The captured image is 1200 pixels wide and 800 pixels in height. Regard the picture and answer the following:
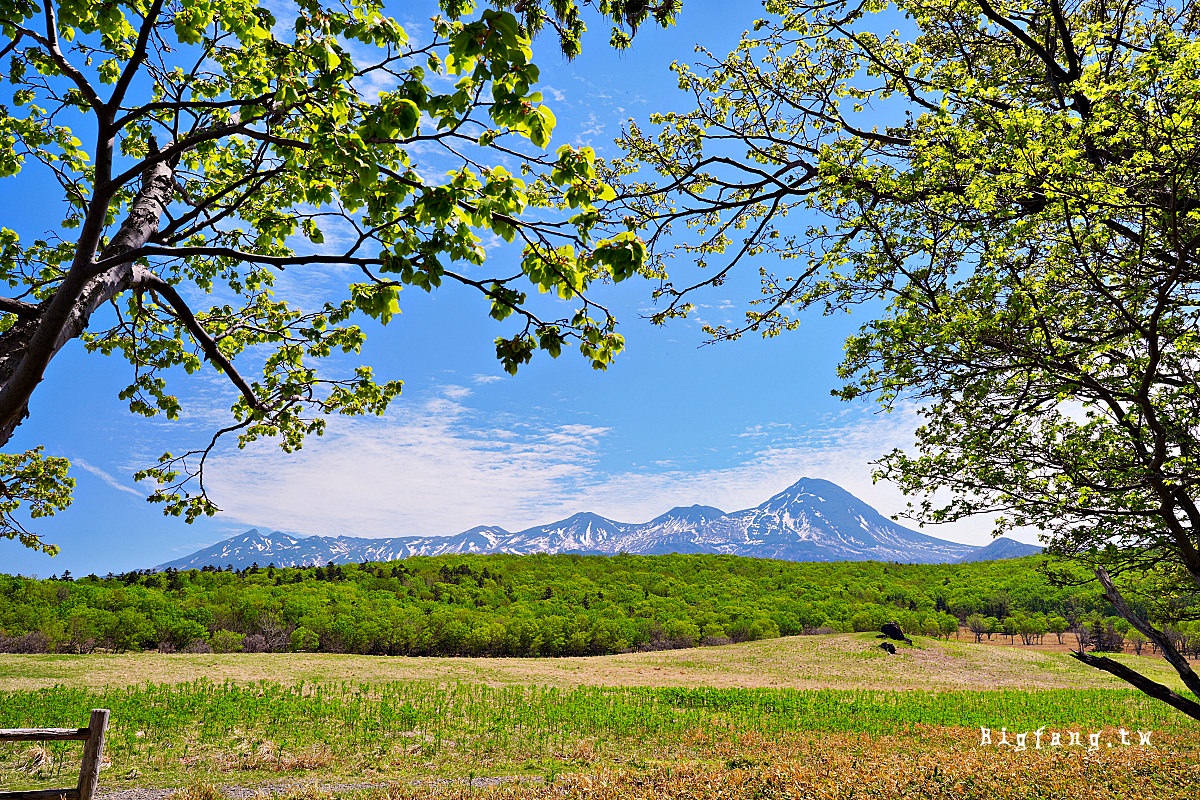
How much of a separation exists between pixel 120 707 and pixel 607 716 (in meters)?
16.6

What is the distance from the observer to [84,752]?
25.6 ft

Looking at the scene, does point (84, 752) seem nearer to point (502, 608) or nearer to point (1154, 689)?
point (1154, 689)

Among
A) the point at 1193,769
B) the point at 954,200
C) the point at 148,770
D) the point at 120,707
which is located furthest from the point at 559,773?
the point at 120,707

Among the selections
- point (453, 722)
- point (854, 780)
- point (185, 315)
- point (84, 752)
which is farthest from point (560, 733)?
point (185, 315)

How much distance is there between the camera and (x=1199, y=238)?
19.4 feet

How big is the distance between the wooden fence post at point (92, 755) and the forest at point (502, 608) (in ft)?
173

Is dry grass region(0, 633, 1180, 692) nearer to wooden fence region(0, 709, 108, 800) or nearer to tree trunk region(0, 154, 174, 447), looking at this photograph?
wooden fence region(0, 709, 108, 800)

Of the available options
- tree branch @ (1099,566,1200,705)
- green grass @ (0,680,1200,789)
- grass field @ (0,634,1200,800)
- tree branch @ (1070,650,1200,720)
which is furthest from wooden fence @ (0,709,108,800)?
tree branch @ (1099,566,1200,705)

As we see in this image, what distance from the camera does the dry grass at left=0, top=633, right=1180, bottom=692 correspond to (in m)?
30.9

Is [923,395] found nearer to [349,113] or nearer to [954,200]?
[954,200]

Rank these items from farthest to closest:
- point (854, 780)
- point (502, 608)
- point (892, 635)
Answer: point (502, 608) < point (892, 635) < point (854, 780)

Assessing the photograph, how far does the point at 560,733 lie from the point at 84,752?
46.0ft

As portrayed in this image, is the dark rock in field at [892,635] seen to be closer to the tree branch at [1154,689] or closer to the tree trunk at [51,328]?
the tree branch at [1154,689]

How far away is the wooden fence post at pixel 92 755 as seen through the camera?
7504 mm
